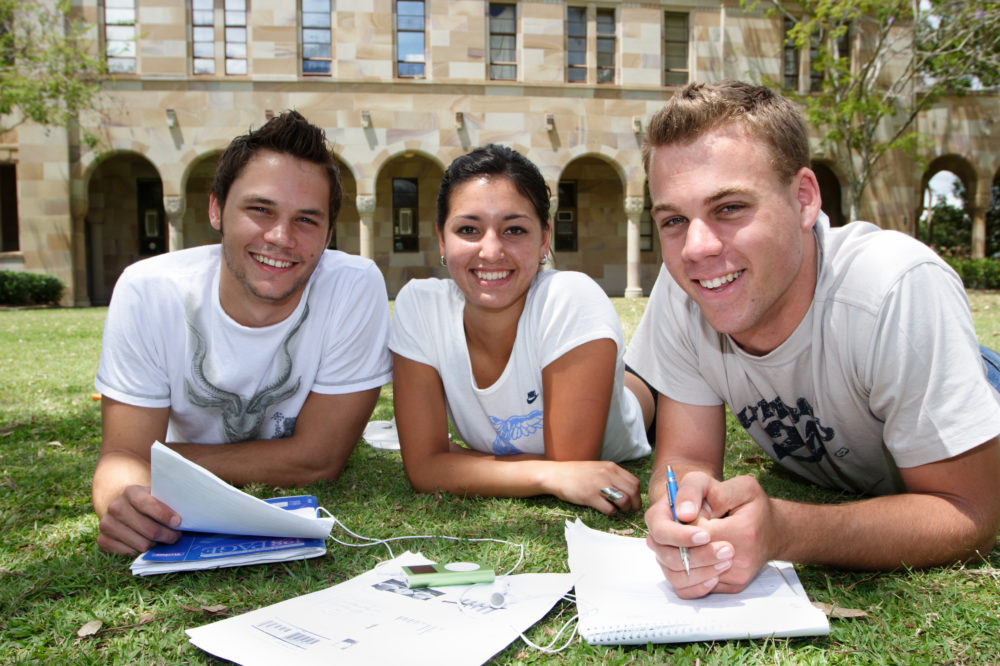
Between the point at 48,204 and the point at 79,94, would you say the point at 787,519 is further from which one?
the point at 48,204

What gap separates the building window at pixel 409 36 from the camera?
18766 millimetres

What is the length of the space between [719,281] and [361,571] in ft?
4.68

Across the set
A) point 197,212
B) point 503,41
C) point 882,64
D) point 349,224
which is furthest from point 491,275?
point 197,212

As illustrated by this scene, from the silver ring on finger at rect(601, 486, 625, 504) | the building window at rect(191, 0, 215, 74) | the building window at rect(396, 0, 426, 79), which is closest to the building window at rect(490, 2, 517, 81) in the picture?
the building window at rect(396, 0, 426, 79)

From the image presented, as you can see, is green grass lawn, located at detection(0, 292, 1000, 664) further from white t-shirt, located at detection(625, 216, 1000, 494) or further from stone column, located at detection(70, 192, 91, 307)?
stone column, located at detection(70, 192, 91, 307)

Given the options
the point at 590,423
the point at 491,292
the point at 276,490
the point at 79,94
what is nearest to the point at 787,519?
the point at 590,423

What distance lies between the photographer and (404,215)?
21.6 meters

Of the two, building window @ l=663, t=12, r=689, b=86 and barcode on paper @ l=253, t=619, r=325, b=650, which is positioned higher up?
building window @ l=663, t=12, r=689, b=86

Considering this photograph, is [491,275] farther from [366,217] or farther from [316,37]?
[316,37]

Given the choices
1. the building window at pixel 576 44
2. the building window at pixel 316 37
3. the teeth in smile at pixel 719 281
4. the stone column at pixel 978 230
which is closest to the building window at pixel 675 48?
the building window at pixel 576 44

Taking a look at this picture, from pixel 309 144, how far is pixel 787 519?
7.76ft

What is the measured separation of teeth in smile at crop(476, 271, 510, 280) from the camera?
2.92 meters

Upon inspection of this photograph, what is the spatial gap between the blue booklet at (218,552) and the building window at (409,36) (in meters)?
18.1

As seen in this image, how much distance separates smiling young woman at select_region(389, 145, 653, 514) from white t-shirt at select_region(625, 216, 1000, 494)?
0.99 feet
